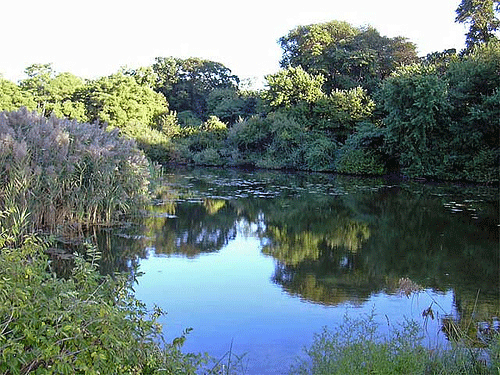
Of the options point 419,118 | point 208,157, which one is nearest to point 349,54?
point 208,157

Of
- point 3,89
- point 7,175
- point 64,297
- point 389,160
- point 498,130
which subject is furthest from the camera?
point 3,89

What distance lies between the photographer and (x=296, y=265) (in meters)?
8.01

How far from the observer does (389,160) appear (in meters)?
26.0

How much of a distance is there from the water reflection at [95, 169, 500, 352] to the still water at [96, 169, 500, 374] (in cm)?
2

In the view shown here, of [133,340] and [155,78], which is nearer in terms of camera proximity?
[133,340]

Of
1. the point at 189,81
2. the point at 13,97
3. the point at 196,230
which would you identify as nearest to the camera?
the point at 196,230

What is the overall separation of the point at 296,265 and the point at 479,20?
24.7m

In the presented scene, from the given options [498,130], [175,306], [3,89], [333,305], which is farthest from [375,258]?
[3,89]

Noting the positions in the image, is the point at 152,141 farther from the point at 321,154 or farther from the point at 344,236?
the point at 344,236

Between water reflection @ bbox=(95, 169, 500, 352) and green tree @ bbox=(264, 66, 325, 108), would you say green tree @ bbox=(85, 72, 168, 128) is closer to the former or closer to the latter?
green tree @ bbox=(264, 66, 325, 108)

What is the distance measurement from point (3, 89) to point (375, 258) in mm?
31974

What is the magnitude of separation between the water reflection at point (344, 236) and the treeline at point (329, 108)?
402 cm

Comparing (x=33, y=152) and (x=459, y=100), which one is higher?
(x=459, y=100)

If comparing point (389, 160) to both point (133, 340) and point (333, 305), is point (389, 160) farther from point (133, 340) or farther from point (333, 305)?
point (133, 340)
